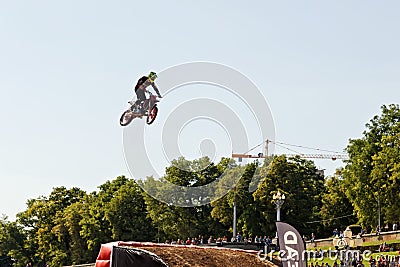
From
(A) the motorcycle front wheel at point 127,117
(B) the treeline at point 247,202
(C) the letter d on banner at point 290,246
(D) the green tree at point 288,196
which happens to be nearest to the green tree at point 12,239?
(B) the treeline at point 247,202

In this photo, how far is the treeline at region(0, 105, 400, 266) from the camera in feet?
226

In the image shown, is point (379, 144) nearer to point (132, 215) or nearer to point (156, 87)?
point (132, 215)

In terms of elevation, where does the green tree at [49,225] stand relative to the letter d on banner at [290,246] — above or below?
above

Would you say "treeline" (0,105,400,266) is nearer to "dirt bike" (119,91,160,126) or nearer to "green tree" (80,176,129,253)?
"green tree" (80,176,129,253)

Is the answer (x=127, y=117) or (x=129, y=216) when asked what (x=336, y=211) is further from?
(x=127, y=117)

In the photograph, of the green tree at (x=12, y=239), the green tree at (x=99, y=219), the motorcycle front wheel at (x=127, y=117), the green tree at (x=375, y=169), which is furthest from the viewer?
the green tree at (x=12, y=239)

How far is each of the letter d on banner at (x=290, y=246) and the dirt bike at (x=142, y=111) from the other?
14.3 meters

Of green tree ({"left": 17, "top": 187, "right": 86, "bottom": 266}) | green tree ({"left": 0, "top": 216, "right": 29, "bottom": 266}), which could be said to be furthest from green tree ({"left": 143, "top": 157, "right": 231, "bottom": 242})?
green tree ({"left": 0, "top": 216, "right": 29, "bottom": 266})

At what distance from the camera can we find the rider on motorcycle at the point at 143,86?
1292 inches

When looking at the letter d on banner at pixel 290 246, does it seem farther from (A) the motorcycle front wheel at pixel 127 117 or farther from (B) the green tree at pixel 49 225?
(B) the green tree at pixel 49 225

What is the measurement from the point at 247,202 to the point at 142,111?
45795 mm

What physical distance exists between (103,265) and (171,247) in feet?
14.4

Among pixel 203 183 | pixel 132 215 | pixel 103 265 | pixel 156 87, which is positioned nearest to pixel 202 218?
pixel 203 183

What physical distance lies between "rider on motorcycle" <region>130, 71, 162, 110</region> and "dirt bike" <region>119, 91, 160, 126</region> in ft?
0.48
